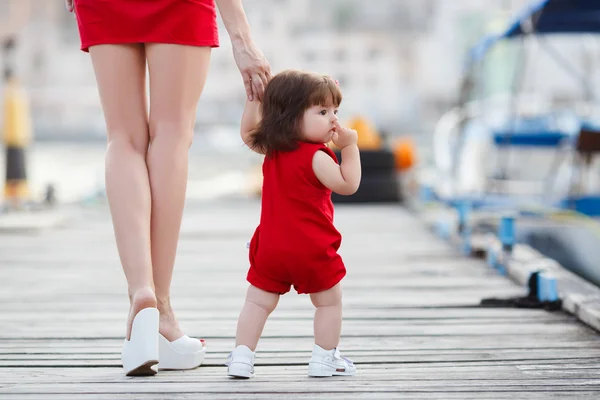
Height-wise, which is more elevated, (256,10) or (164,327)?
(256,10)

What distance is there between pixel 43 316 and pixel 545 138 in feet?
20.5

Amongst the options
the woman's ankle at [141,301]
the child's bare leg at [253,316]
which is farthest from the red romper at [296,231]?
the woman's ankle at [141,301]

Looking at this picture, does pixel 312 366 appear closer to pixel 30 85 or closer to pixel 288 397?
pixel 288 397

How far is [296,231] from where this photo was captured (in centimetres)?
202

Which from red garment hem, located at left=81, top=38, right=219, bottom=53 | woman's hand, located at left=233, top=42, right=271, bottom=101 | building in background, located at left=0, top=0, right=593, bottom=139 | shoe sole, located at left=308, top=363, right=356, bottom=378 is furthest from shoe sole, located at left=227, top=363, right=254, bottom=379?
building in background, located at left=0, top=0, right=593, bottom=139

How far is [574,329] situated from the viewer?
8.50 ft

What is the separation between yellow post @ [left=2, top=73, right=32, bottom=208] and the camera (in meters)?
7.37

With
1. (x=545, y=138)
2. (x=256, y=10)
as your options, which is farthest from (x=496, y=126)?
(x=256, y=10)

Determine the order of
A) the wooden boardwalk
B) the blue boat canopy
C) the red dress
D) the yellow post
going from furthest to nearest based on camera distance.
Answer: the yellow post, the blue boat canopy, the red dress, the wooden boardwalk

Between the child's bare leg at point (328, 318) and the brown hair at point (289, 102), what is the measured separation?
34 cm

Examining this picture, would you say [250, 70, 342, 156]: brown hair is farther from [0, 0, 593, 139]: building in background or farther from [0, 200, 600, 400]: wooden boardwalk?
[0, 0, 593, 139]: building in background

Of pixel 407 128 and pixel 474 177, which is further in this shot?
pixel 407 128

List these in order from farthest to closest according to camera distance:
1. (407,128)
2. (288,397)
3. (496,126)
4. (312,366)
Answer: (407,128), (496,126), (312,366), (288,397)

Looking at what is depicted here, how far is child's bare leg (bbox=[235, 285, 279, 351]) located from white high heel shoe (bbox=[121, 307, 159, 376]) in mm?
189
